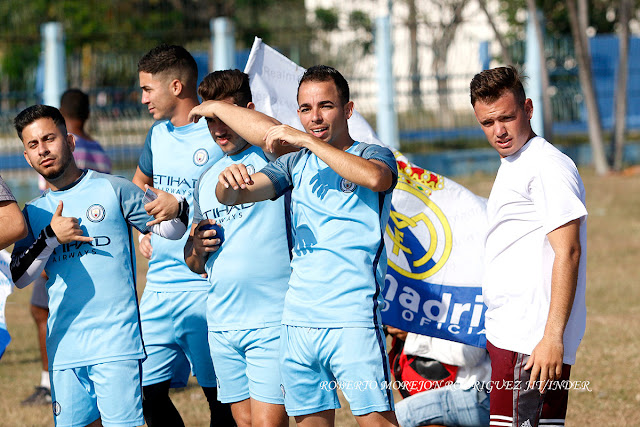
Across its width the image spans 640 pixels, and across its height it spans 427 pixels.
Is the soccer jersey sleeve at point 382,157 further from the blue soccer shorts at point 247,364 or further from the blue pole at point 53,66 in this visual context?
the blue pole at point 53,66

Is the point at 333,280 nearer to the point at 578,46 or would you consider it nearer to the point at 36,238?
the point at 36,238

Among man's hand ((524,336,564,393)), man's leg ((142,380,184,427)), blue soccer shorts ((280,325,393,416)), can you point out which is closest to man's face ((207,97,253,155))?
blue soccer shorts ((280,325,393,416))

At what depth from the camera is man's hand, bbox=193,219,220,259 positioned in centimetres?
434

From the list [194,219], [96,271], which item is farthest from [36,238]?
[194,219]

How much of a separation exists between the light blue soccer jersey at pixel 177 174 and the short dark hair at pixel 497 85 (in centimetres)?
159

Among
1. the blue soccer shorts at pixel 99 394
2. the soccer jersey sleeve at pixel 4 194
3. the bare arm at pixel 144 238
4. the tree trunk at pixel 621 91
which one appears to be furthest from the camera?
the tree trunk at pixel 621 91

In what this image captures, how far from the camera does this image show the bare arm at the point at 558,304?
3498mm

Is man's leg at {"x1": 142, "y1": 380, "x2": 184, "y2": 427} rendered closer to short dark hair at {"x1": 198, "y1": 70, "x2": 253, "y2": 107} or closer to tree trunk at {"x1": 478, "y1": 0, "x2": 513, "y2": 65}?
short dark hair at {"x1": 198, "y1": 70, "x2": 253, "y2": 107}

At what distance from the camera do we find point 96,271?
14.0ft

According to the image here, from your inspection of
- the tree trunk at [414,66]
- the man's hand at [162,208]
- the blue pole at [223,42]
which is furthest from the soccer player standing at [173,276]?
the tree trunk at [414,66]

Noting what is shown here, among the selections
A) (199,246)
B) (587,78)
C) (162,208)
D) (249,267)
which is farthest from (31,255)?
(587,78)

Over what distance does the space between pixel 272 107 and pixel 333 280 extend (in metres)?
1.68

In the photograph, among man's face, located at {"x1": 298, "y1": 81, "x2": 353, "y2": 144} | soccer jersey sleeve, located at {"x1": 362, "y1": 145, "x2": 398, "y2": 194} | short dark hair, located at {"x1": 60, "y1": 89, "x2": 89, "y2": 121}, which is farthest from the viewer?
short dark hair, located at {"x1": 60, "y1": 89, "x2": 89, "y2": 121}

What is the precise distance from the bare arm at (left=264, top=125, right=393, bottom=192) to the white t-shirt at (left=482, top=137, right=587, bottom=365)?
21.5 inches
